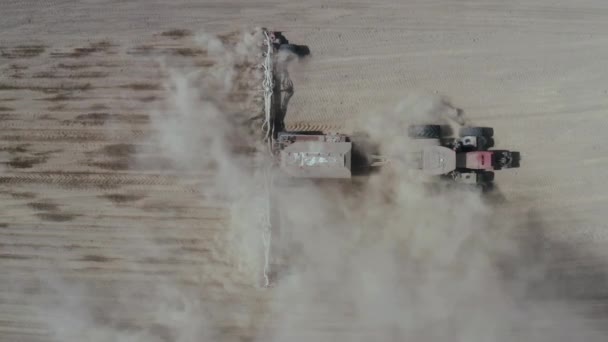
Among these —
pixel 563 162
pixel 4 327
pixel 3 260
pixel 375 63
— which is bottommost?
pixel 4 327

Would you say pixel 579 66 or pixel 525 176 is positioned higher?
pixel 579 66

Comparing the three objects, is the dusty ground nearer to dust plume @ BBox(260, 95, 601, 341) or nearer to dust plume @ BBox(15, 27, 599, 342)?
dust plume @ BBox(15, 27, 599, 342)

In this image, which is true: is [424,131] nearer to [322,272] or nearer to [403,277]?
[403,277]

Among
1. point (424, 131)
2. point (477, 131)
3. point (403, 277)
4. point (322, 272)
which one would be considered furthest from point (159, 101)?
point (477, 131)

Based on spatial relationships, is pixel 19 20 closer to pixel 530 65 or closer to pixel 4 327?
pixel 4 327

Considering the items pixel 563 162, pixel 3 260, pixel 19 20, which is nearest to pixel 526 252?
pixel 563 162

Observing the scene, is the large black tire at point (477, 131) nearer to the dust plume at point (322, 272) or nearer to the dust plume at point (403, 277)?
the dust plume at point (322, 272)
